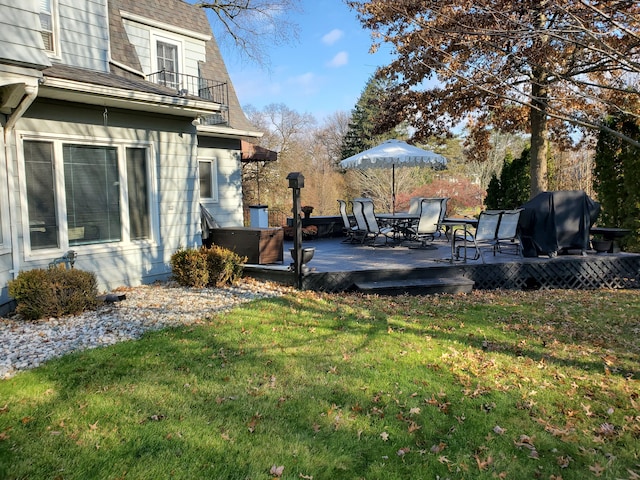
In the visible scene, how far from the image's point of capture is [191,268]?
6734 mm

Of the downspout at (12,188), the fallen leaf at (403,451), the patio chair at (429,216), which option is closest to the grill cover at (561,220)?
the patio chair at (429,216)

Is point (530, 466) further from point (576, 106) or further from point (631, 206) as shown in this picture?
point (576, 106)

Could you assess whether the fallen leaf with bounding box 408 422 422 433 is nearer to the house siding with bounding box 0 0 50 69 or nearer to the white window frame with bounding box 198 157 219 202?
the house siding with bounding box 0 0 50 69

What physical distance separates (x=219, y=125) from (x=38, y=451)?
9946 millimetres

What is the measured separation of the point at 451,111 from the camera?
13102 millimetres

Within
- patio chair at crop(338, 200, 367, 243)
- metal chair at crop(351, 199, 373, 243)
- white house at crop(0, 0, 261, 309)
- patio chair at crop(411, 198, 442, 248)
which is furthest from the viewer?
patio chair at crop(338, 200, 367, 243)

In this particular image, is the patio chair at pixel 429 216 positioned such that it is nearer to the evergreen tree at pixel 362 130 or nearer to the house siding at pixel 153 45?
the house siding at pixel 153 45

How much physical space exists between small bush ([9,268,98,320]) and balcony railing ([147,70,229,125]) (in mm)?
6075

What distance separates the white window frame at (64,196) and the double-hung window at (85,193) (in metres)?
0.01

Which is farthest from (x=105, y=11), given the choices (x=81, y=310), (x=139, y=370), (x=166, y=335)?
(x=139, y=370)

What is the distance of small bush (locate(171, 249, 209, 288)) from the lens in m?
6.74

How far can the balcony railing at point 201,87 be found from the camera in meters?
10.5

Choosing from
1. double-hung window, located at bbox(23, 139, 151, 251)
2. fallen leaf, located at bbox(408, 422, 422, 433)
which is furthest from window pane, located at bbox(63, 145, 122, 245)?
fallen leaf, located at bbox(408, 422, 422, 433)

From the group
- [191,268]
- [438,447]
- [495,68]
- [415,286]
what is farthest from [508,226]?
[438,447]
